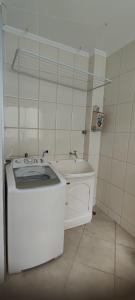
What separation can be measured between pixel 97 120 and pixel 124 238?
1445 millimetres

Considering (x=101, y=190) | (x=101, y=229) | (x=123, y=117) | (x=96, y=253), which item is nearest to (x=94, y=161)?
(x=101, y=190)

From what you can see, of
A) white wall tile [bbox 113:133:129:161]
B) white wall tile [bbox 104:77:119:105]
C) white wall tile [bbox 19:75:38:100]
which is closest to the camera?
white wall tile [bbox 19:75:38:100]

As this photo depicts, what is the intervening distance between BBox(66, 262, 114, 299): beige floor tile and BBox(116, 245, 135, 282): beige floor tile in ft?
0.37

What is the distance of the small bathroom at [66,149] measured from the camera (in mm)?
1131

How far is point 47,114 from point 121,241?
1.70m

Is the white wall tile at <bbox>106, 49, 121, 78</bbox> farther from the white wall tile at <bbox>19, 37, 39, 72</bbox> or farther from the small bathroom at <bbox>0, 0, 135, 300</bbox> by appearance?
the white wall tile at <bbox>19, 37, 39, 72</bbox>

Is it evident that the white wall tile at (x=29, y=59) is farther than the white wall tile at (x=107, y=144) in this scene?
No

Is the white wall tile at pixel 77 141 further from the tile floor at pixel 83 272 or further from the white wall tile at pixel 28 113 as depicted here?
the tile floor at pixel 83 272

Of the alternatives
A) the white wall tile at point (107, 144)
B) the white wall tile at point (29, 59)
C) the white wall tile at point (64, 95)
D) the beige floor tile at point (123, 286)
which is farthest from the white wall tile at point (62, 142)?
the beige floor tile at point (123, 286)

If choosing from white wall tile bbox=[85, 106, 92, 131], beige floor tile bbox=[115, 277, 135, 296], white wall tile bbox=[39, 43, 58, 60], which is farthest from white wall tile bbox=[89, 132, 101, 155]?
beige floor tile bbox=[115, 277, 135, 296]

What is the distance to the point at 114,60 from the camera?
6.22 feet

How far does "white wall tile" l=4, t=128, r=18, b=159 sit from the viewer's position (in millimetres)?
1661

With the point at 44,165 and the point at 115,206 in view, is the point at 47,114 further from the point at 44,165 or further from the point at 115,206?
the point at 115,206

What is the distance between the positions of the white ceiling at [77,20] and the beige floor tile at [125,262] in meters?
2.24
